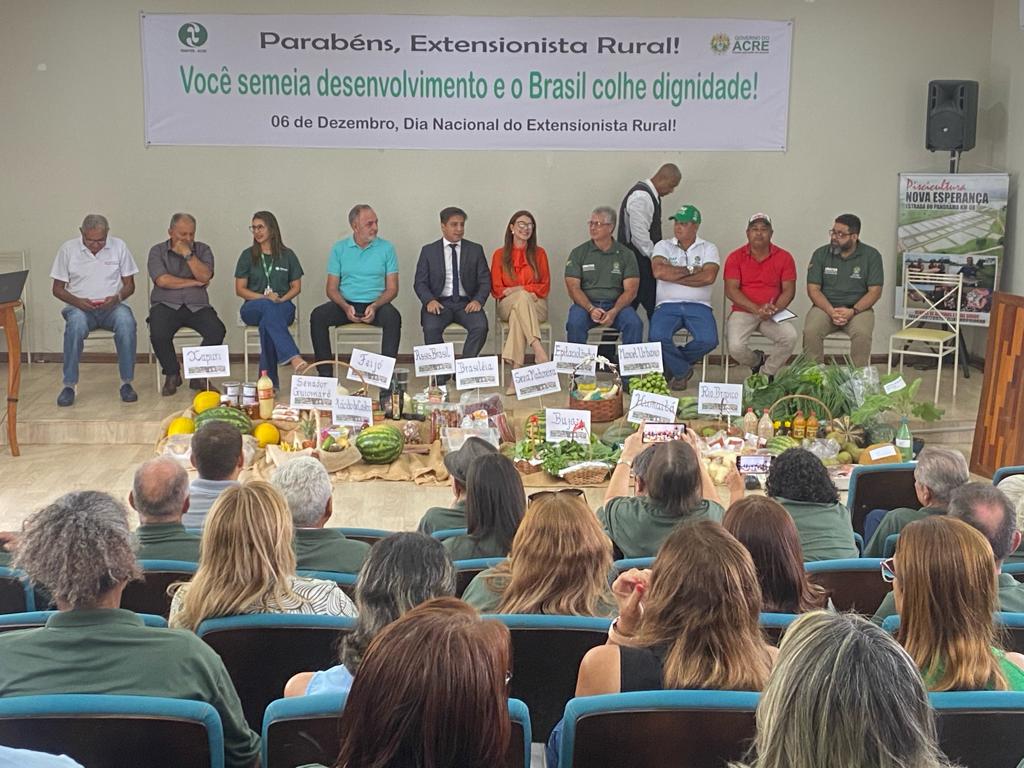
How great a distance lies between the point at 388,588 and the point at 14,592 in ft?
3.83

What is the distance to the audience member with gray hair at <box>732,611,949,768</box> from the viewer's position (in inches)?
53.9

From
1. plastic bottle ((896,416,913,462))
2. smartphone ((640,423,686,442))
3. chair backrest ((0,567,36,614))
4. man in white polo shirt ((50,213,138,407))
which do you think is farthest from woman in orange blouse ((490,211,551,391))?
chair backrest ((0,567,36,614))

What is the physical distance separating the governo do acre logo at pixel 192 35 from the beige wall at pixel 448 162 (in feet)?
0.40

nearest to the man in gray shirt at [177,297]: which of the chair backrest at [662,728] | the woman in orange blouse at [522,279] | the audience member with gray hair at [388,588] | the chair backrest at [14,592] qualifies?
the woman in orange blouse at [522,279]

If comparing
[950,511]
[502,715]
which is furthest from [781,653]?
[950,511]

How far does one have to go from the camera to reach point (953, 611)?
2.25 m

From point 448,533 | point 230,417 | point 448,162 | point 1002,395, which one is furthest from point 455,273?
point 448,533

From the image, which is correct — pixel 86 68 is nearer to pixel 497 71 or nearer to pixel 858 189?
pixel 497 71

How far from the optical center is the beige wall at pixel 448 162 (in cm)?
827

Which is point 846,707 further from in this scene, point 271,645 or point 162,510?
point 162,510

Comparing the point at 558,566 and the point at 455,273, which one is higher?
the point at 455,273

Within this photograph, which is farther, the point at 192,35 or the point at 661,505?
the point at 192,35

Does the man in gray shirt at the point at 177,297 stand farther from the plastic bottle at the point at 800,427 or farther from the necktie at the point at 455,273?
the plastic bottle at the point at 800,427

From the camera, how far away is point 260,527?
2.72 m
